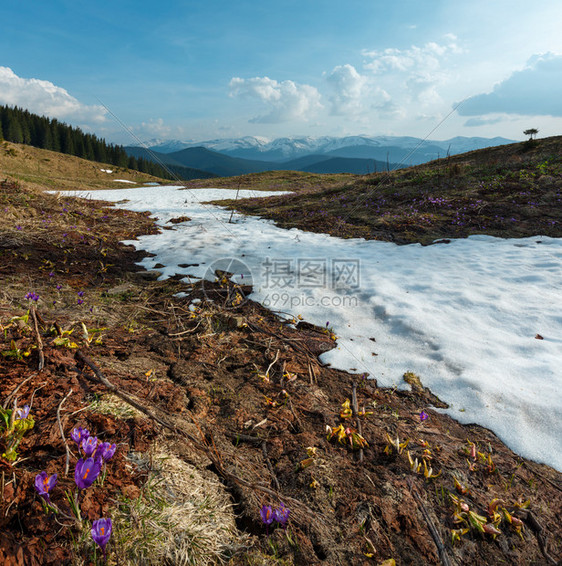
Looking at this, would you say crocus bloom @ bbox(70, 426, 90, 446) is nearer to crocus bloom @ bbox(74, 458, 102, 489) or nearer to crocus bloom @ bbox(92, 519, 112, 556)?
crocus bloom @ bbox(74, 458, 102, 489)

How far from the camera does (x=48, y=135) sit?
72500mm

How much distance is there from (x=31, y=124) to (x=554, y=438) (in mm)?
107190

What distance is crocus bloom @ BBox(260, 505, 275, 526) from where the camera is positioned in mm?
1413

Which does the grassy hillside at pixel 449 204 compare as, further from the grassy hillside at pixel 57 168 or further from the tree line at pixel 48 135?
the tree line at pixel 48 135

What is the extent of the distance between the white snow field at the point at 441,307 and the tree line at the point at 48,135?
89160 mm

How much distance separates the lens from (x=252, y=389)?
262 centimetres

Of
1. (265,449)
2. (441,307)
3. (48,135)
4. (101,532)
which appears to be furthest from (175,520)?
(48,135)

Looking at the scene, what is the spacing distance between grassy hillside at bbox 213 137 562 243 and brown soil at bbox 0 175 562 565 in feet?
22.5

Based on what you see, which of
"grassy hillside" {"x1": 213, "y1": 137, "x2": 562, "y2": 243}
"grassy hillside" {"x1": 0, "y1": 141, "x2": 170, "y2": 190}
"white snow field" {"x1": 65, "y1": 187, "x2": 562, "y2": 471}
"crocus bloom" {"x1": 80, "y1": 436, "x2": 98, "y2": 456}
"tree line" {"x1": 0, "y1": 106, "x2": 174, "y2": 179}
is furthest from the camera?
"tree line" {"x1": 0, "y1": 106, "x2": 174, "y2": 179}

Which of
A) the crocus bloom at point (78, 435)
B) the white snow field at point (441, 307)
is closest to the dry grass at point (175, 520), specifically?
the crocus bloom at point (78, 435)

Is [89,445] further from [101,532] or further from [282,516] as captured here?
[282,516]

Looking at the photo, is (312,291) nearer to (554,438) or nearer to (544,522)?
(554,438)

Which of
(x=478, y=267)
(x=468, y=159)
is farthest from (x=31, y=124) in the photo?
(x=478, y=267)

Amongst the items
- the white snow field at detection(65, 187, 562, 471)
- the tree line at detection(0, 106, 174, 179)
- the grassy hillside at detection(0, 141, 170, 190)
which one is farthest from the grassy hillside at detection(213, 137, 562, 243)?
the tree line at detection(0, 106, 174, 179)
